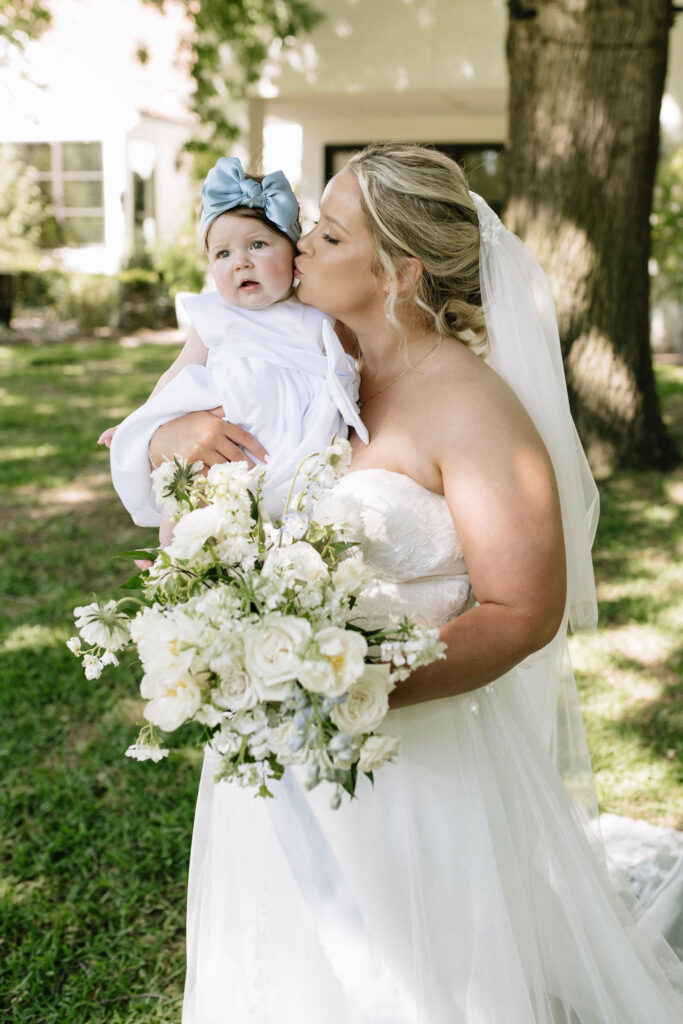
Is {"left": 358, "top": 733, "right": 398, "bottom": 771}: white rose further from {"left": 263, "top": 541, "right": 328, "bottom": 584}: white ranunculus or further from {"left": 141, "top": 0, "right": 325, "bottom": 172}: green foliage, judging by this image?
{"left": 141, "top": 0, "right": 325, "bottom": 172}: green foliage

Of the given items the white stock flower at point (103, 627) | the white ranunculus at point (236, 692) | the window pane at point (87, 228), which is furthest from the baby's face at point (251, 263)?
the window pane at point (87, 228)

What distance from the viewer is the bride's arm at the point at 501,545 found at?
1963 millimetres

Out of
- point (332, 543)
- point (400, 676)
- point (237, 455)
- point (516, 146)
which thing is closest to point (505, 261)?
point (237, 455)

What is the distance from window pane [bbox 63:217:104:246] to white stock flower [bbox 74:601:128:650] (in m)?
19.1

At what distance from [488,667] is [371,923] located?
2.16ft

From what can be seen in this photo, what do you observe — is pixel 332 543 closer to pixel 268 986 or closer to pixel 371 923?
pixel 371 923

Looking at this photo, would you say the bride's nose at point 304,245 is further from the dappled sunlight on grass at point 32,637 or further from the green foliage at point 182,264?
the green foliage at point 182,264

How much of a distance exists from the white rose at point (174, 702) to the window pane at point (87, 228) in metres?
19.4

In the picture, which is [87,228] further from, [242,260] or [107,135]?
[242,260]

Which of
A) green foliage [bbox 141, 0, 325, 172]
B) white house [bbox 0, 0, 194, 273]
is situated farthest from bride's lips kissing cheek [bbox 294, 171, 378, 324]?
white house [bbox 0, 0, 194, 273]

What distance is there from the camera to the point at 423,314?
235 centimetres

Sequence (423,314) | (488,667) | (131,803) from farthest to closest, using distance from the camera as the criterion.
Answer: (131,803)
(423,314)
(488,667)

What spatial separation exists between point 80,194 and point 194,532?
1966cm

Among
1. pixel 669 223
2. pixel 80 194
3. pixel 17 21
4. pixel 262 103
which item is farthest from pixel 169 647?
pixel 80 194
